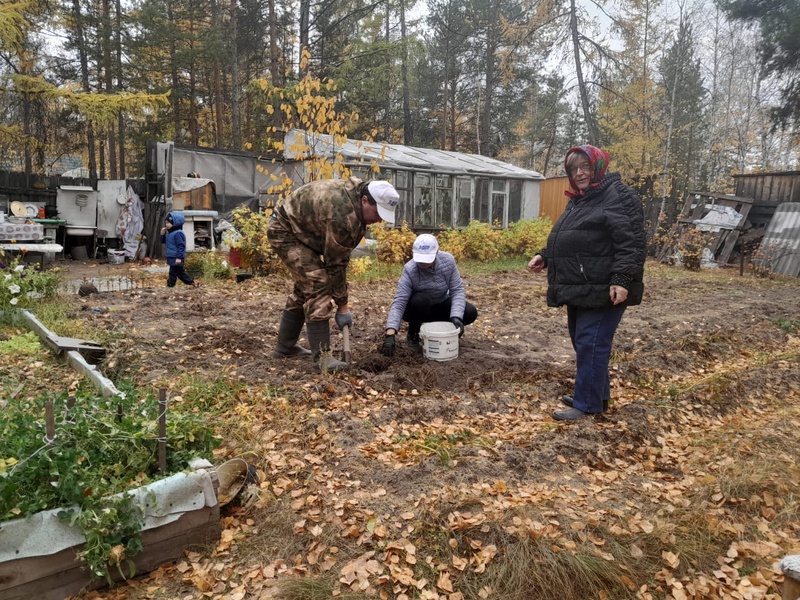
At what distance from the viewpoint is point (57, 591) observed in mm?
2125

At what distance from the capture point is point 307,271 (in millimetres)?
4332

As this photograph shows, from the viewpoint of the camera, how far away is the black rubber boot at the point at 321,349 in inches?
173

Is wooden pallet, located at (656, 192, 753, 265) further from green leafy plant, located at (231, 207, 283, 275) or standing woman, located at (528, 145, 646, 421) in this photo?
standing woman, located at (528, 145, 646, 421)

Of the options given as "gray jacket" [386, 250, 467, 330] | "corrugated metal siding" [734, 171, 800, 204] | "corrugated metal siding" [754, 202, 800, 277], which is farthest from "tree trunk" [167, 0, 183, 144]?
"corrugated metal siding" [754, 202, 800, 277]

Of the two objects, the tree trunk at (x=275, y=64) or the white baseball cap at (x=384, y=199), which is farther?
the tree trunk at (x=275, y=64)

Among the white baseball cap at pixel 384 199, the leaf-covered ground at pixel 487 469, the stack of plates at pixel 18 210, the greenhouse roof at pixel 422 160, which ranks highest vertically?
the greenhouse roof at pixel 422 160

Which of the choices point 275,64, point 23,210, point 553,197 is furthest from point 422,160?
point 23,210

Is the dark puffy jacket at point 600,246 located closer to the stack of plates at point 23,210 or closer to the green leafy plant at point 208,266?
the green leafy plant at point 208,266

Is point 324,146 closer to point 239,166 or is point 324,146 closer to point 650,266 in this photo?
point 239,166

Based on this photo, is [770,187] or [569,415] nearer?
[569,415]

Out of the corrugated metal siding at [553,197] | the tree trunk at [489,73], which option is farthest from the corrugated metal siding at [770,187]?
the tree trunk at [489,73]

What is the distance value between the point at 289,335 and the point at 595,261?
8.59 feet

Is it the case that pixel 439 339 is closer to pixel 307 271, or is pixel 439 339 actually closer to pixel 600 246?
pixel 307 271

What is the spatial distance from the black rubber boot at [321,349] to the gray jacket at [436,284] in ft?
2.09
